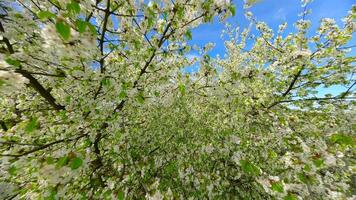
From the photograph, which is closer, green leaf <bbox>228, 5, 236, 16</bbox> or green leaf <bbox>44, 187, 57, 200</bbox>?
green leaf <bbox>44, 187, 57, 200</bbox>

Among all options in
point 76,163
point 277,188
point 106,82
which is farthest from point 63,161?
point 277,188

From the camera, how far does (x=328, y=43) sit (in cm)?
757

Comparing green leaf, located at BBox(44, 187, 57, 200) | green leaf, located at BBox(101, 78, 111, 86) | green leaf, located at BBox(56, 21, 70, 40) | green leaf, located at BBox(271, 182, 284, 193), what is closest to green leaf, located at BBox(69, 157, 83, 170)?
green leaf, located at BBox(44, 187, 57, 200)

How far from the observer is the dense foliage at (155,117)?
291 centimetres

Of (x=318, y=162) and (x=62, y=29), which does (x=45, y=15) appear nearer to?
(x=62, y=29)

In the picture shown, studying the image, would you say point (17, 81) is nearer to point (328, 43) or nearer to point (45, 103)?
point (45, 103)

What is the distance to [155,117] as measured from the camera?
20.5 ft

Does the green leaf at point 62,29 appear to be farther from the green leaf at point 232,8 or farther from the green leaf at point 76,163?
the green leaf at point 232,8

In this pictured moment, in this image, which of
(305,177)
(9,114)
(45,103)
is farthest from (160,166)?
(9,114)

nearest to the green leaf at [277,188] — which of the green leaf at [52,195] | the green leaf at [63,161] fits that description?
the green leaf at [63,161]

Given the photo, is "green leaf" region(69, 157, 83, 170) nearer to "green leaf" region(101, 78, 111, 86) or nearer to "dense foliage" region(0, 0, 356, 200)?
"dense foliage" region(0, 0, 356, 200)

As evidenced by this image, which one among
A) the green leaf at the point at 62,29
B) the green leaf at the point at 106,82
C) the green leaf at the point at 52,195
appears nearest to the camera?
the green leaf at the point at 62,29

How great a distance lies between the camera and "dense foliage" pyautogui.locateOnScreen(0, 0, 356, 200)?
2.91 m

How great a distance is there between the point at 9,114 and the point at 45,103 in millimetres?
1363
